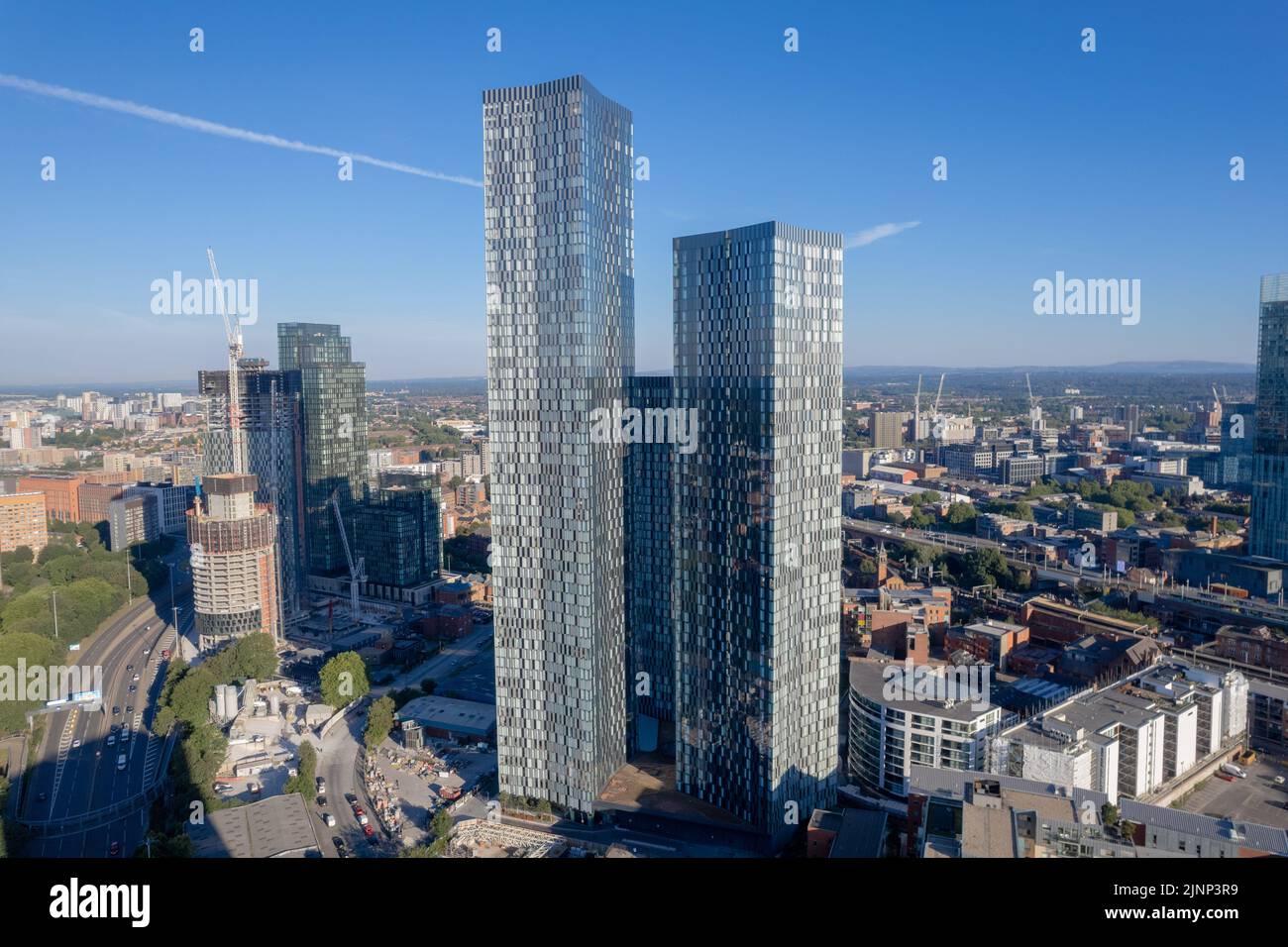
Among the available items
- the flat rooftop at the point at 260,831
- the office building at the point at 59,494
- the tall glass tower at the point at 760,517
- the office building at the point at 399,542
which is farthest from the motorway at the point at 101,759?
the office building at the point at 59,494

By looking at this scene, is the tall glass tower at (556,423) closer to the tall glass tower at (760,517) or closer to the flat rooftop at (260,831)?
the tall glass tower at (760,517)

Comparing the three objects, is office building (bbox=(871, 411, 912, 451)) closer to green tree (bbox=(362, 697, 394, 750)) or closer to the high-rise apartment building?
the high-rise apartment building

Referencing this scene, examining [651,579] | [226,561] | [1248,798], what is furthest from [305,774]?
[1248,798]

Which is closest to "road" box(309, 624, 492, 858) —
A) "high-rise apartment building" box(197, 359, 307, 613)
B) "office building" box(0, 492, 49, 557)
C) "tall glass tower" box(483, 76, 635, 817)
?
"tall glass tower" box(483, 76, 635, 817)

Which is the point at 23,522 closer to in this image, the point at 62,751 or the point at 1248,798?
the point at 62,751

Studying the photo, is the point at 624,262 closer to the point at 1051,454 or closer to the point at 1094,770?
the point at 1094,770
